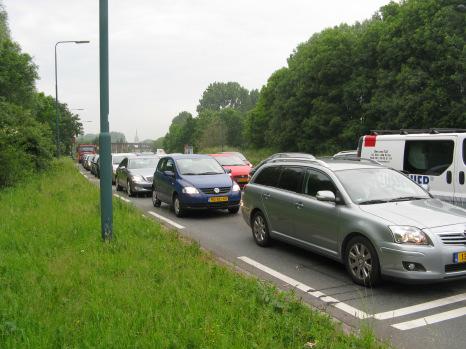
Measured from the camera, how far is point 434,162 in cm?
957

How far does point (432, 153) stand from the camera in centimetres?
962

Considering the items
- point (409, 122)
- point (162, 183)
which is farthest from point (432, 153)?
point (409, 122)

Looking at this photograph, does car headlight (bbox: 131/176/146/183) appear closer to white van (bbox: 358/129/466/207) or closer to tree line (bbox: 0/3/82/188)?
tree line (bbox: 0/3/82/188)

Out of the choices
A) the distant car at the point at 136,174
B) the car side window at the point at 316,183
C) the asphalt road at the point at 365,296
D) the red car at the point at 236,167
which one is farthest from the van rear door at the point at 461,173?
the distant car at the point at 136,174

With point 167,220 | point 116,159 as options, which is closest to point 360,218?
point 167,220

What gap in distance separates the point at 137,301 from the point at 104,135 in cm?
358

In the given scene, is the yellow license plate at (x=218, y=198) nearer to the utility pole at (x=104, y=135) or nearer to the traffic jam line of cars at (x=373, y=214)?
the traffic jam line of cars at (x=373, y=214)

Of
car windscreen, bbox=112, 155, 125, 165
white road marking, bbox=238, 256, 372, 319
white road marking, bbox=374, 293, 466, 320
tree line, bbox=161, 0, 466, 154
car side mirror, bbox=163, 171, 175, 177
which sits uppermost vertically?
tree line, bbox=161, 0, 466, 154

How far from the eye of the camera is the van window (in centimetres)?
932

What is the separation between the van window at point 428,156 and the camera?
30.6 ft

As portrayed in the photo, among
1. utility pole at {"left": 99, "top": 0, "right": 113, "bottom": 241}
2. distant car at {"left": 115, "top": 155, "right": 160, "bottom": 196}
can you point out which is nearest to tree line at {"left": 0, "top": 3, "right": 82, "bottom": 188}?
distant car at {"left": 115, "top": 155, "right": 160, "bottom": 196}

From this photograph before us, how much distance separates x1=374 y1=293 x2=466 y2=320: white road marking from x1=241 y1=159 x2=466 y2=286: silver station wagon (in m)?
0.26

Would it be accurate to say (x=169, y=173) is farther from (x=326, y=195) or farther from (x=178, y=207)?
(x=326, y=195)

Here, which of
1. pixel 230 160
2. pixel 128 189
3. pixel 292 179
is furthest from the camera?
pixel 230 160
